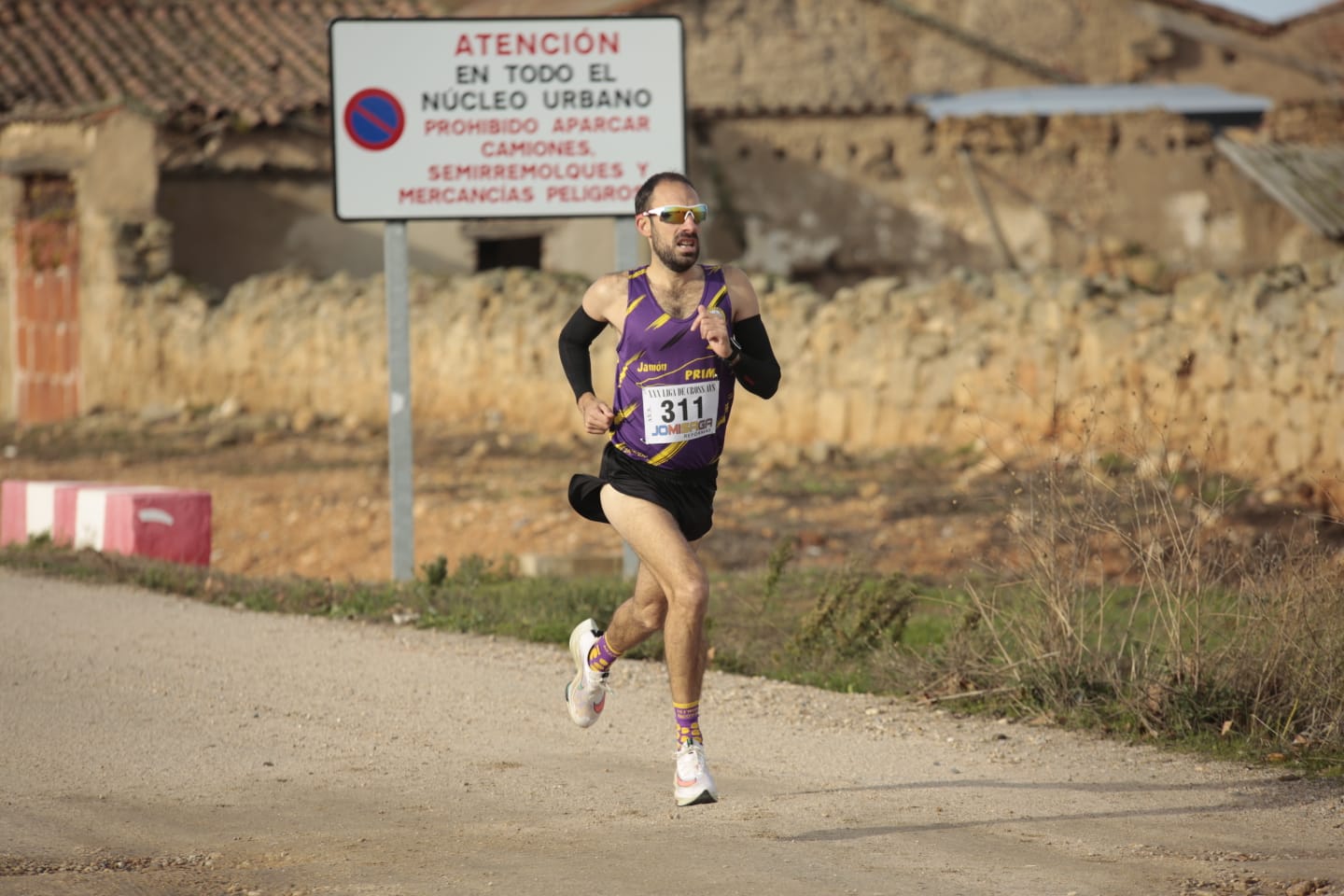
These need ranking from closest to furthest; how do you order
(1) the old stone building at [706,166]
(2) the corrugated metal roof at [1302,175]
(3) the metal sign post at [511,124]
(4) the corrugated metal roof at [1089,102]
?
1. (3) the metal sign post at [511,124]
2. (1) the old stone building at [706,166]
3. (2) the corrugated metal roof at [1302,175]
4. (4) the corrugated metal roof at [1089,102]

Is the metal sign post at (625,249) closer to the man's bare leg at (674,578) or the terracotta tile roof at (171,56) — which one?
the man's bare leg at (674,578)

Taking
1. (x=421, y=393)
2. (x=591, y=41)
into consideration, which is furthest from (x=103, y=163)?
(x=591, y=41)

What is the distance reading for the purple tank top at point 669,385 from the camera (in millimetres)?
5680

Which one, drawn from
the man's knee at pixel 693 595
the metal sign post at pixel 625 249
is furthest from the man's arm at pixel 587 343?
the metal sign post at pixel 625 249

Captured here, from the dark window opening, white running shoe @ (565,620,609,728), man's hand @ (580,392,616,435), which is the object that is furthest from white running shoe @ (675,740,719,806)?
the dark window opening

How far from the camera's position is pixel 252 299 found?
20438 millimetres

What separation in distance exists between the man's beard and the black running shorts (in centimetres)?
61

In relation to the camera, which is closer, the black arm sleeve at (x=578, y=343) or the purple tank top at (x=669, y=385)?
the purple tank top at (x=669, y=385)

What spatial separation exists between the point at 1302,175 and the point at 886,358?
9803mm

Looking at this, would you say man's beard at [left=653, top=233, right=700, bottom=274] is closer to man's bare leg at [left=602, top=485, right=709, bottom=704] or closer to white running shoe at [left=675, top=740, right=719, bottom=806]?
man's bare leg at [left=602, top=485, right=709, bottom=704]

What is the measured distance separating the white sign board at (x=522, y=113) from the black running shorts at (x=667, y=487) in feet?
15.9

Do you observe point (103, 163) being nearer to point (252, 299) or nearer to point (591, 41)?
point (252, 299)

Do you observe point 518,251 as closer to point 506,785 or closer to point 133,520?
point 133,520

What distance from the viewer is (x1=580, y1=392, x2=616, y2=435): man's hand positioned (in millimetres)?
5629
